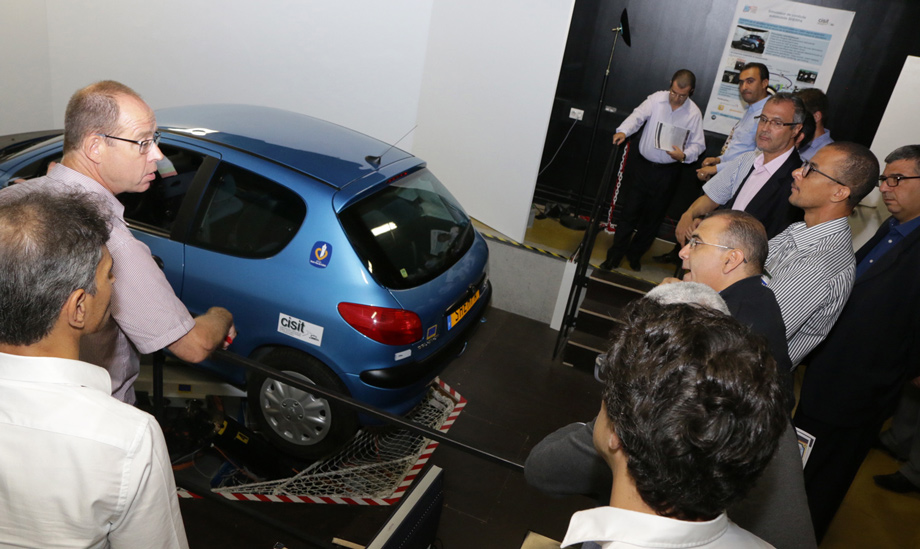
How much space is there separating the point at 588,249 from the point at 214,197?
274 centimetres

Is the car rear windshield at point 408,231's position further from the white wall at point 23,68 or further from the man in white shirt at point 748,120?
the white wall at point 23,68

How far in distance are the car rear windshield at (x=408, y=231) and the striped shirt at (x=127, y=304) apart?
127 centimetres

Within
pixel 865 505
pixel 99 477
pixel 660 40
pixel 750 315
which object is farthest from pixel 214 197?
pixel 660 40

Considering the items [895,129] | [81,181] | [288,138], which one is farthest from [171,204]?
[895,129]

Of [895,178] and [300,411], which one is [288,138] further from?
[895,178]

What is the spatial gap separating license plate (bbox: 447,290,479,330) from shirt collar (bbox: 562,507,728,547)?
7.81ft

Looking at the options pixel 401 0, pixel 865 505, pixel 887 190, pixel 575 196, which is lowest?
pixel 865 505

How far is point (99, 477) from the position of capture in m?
1.09

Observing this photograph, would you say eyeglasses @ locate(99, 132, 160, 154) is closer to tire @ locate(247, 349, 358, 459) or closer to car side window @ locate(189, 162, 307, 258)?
car side window @ locate(189, 162, 307, 258)

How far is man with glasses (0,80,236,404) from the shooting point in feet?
5.67

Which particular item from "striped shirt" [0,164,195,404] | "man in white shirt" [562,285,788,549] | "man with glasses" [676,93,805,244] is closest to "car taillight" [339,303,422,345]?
"striped shirt" [0,164,195,404]

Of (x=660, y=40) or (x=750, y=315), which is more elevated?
(x=660, y=40)

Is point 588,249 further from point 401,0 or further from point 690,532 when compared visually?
point 690,532

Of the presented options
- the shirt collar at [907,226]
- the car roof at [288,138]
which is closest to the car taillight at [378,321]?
the car roof at [288,138]
